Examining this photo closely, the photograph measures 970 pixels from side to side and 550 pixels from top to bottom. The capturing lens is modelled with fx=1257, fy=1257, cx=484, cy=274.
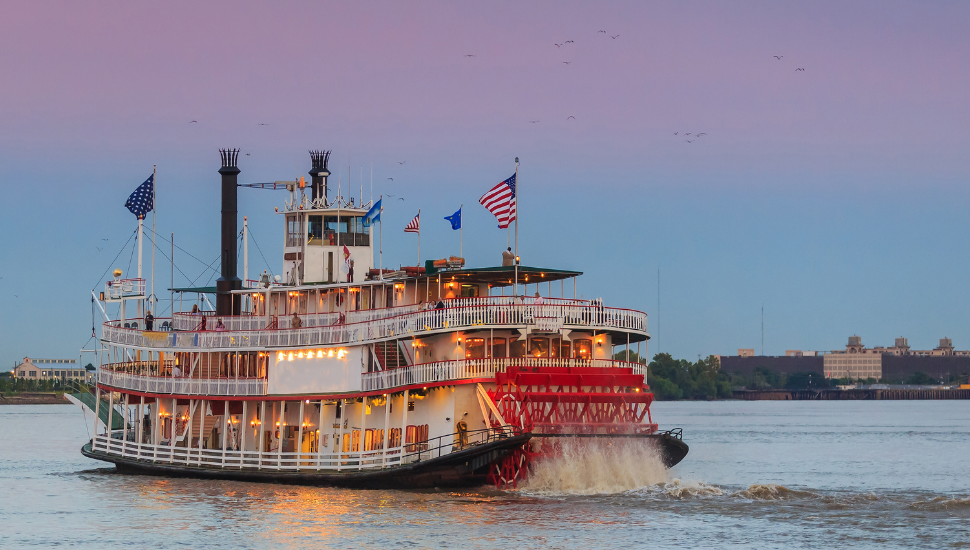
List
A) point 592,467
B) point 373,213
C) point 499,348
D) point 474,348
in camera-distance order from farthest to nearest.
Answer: point 373,213 < point 499,348 < point 474,348 < point 592,467

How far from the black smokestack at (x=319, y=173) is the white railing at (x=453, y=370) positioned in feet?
35.3

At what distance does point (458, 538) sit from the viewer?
30.0m

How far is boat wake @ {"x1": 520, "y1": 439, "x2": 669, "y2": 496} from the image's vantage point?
35.0m

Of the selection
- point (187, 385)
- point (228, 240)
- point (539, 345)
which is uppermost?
point (228, 240)

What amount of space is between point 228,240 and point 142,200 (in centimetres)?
337

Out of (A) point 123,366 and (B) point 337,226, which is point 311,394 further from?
(A) point 123,366

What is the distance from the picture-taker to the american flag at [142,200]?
44.8m

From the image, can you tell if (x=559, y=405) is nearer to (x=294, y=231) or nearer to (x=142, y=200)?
(x=294, y=231)

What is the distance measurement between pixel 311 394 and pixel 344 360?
150 cm

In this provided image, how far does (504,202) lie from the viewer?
38.2m

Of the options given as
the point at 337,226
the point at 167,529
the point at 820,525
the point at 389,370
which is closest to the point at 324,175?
the point at 337,226

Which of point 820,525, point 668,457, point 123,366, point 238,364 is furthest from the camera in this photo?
point 123,366

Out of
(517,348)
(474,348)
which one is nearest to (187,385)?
(474,348)

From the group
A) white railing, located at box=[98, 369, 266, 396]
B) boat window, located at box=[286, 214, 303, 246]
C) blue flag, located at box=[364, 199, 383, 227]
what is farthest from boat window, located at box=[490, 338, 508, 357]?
boat window, located at box=[286, 214, 303, 246]
